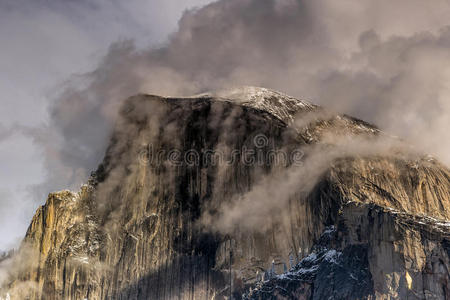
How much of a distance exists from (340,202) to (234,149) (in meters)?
25.9

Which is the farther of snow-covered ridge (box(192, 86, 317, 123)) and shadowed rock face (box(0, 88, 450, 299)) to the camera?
snow-covered ridge (box(192, 86, 317, 123))

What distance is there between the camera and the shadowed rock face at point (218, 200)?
6649 inches

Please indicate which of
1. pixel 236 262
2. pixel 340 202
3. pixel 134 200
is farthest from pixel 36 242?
pixel 340 202

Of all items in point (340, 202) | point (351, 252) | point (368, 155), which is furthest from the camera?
point (368, 155)

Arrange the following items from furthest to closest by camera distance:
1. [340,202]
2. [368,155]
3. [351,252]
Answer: [368,155] → [340,202] → [351,252]

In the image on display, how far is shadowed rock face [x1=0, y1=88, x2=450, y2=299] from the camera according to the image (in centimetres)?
16888

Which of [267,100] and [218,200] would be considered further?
[267,100]

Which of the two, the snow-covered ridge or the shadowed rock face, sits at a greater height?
the snow-covered ridge

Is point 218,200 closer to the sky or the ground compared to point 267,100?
closer to the ground

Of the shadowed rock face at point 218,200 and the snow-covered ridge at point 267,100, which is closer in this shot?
the shadowed rock face at point 218,200

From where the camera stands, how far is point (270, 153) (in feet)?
593

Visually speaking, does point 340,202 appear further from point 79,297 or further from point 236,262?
point 79,297

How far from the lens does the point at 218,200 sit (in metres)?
179

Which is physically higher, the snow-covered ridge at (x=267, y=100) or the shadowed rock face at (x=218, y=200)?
the snow-covered ridge at (x=267, y=100)
